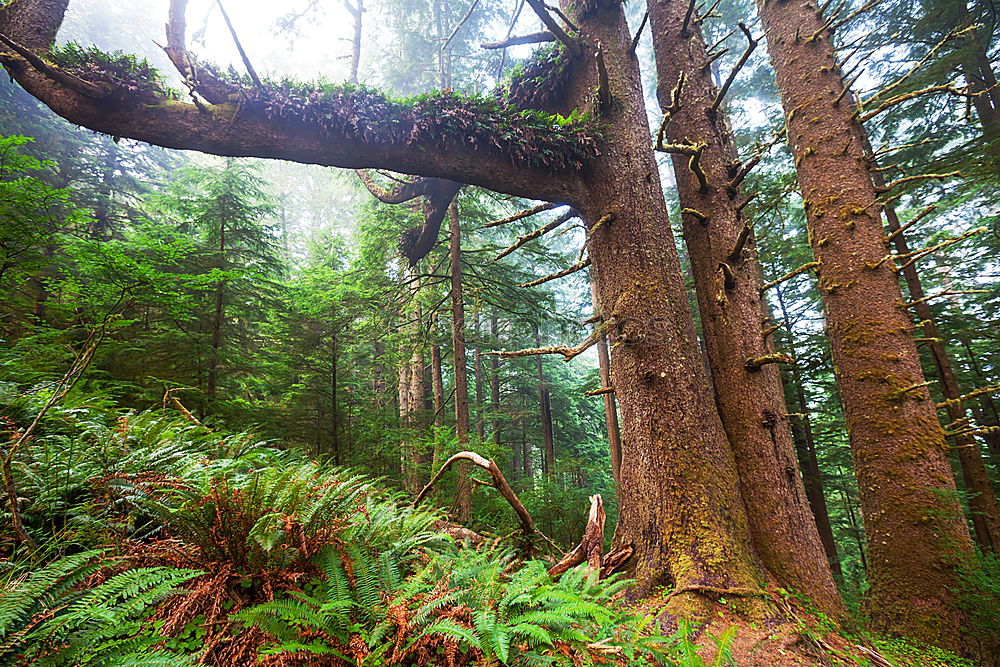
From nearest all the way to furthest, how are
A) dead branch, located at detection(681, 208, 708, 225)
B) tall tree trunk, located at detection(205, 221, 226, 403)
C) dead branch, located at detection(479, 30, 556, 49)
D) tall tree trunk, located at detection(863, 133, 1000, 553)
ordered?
dead branch, located at detection(681, 208, 708, 225), dead branch, located at detection(479, 30, 556, 49), tall tree trunk, located at detection(863, 133, 1000, 553), tall tree trunk, located at detection(205, 221, 226, 403)

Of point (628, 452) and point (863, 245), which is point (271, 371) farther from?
point (863, 245)

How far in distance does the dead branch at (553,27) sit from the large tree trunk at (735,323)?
1.00 m

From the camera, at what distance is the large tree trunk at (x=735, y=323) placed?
3.15 m

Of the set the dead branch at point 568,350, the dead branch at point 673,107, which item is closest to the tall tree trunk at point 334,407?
the dead branch at point 568,350

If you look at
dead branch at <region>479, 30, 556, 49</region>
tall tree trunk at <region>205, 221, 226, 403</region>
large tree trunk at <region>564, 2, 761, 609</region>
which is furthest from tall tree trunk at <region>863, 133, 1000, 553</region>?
tall tree trunk at <region>205, 221, 226, 403</region>

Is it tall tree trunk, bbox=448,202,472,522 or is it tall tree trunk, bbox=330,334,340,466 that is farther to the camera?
tall tree trunk, bbox=448,202,472,522

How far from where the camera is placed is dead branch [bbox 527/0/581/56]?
12.1ft

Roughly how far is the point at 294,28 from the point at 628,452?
16640mm

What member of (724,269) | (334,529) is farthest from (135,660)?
(724,269)

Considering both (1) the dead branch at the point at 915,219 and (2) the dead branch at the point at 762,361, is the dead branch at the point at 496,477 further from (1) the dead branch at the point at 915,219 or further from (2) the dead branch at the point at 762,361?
(1) the dead branch at the point at 915,219

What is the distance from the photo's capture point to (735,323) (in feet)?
11.9

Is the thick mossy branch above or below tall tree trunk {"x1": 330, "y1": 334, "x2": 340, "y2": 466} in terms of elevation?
above

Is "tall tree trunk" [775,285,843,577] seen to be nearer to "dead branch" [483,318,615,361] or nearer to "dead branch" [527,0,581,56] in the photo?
"dead branch" [483,318,615,361]

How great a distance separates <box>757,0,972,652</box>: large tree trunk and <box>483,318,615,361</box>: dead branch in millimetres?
2138
